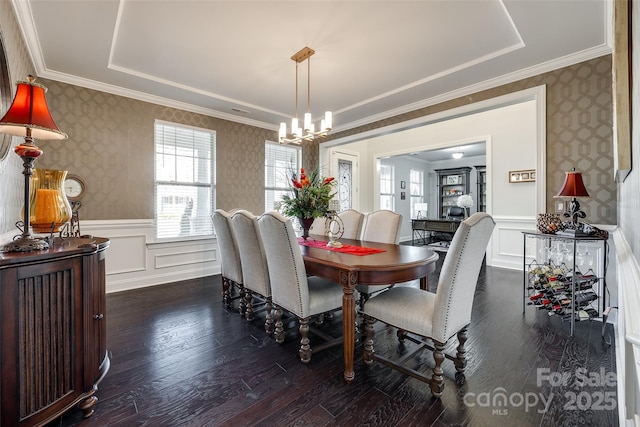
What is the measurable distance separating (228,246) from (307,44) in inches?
87.0

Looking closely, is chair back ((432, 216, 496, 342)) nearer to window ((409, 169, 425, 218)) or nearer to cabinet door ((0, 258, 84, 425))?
cabinet door ((0, 258, 84, 425))

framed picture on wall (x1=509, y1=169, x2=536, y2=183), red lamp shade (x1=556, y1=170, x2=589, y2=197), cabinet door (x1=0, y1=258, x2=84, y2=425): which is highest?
framed picture on wall (x1=509, y1=169, x2=536, y2=183)

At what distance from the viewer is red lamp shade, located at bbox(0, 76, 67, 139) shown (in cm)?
141

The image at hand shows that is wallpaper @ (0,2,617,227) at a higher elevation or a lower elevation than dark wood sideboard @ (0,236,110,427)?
higher

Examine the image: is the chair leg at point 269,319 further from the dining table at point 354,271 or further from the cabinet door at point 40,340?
the cabinet door at point 40,340

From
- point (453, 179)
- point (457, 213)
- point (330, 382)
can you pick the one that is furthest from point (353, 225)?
point (453, 179)

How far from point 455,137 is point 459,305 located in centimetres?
522

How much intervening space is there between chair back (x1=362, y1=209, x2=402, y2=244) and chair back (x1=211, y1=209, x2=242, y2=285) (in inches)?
55.2

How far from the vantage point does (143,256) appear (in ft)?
13.1

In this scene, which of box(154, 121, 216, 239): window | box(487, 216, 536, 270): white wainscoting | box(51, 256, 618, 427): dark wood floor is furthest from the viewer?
box(487, 216, 536, 270): white wainscoting

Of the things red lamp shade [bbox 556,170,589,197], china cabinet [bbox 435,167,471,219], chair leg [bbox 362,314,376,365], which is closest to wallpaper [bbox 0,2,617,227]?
red lamp shade [bbox 556,170,589,197]

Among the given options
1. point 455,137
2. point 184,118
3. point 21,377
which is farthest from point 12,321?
point 455,137

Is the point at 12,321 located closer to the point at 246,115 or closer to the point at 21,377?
the point at 21,377

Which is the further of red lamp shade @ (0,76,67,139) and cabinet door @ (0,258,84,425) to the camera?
red lamp shade @ (0,76,67,139)
